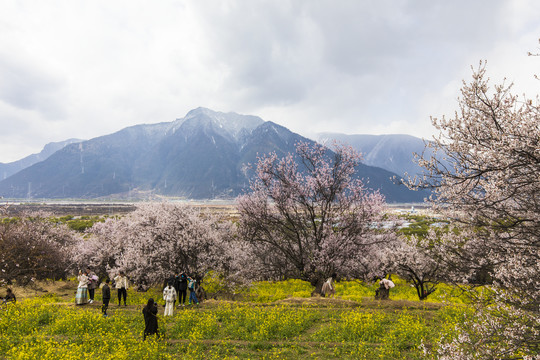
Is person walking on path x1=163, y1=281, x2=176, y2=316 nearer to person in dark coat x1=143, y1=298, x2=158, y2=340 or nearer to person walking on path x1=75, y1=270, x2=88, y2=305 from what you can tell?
person in dark coat x1=143, y1=298, x2=158, y2=340

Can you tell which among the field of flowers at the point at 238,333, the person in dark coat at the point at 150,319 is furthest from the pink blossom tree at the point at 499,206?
the person in dark coat at the point at 150,319

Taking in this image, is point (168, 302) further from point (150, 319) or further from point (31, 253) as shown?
point (31, 253)

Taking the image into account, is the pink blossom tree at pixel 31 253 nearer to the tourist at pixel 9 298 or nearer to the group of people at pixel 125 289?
the tourist at pixel 9 298

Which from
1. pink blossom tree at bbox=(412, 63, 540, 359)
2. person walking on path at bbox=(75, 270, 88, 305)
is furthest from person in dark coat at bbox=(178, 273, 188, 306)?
pink blossom tree at bbox=(412, 63, 540, 359)

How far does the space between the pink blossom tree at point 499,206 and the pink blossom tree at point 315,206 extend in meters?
16.7

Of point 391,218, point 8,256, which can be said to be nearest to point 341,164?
point 391,218

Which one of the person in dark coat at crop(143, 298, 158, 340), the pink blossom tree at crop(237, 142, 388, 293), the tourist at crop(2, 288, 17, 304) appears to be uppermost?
the pink blossom tree at crop(237, 142, 388, 293)

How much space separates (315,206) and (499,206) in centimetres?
2009

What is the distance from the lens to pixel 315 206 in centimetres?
2842

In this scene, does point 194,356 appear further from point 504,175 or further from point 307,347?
point 504,175

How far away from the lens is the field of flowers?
1202cm

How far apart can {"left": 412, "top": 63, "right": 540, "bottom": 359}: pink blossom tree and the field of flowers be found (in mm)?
3233

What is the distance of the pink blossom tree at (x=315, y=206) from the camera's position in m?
26.6

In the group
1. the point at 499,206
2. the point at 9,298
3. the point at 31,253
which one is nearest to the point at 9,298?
the point at 9,298
